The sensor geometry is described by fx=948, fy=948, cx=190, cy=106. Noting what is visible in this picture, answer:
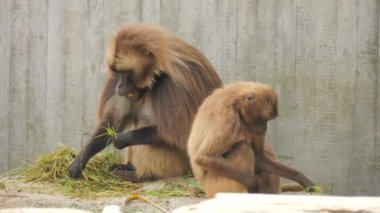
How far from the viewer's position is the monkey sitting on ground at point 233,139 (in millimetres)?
6984

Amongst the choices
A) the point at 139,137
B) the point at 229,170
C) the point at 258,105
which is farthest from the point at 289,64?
the point at 229,170

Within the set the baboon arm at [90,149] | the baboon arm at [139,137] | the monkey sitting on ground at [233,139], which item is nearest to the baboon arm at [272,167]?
the monkey sitting on ground at [233,139]

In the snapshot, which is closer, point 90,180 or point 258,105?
point 258,105

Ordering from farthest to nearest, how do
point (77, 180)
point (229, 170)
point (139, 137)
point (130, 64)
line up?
point (77, 180)
point (139, 137)
point (130, 64)
point (229, 170)

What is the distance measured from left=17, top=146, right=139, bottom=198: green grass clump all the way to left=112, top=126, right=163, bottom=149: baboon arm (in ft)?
1.22

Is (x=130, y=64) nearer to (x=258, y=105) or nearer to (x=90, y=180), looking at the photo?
(x=90, y=180)

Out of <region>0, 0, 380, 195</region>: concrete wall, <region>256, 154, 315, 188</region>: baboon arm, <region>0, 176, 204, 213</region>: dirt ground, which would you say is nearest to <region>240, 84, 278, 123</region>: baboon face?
<region>256, 154, 315, 188</region>: baboon arm

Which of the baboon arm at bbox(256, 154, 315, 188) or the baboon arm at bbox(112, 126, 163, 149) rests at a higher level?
the baboon arm at bbox(112, 126, 163, 149)

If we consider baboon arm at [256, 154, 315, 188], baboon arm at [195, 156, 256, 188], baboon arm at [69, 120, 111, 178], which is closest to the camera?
baboon arm at [195, 156, 256, 188]

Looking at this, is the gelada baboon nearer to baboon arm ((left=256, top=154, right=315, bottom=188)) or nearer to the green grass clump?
the green grass clump

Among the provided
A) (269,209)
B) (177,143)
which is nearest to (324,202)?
(269,209)

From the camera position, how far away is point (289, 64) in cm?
931

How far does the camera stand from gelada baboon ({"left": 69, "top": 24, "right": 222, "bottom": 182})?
25.8 ft

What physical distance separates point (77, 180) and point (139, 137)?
0.66 m
